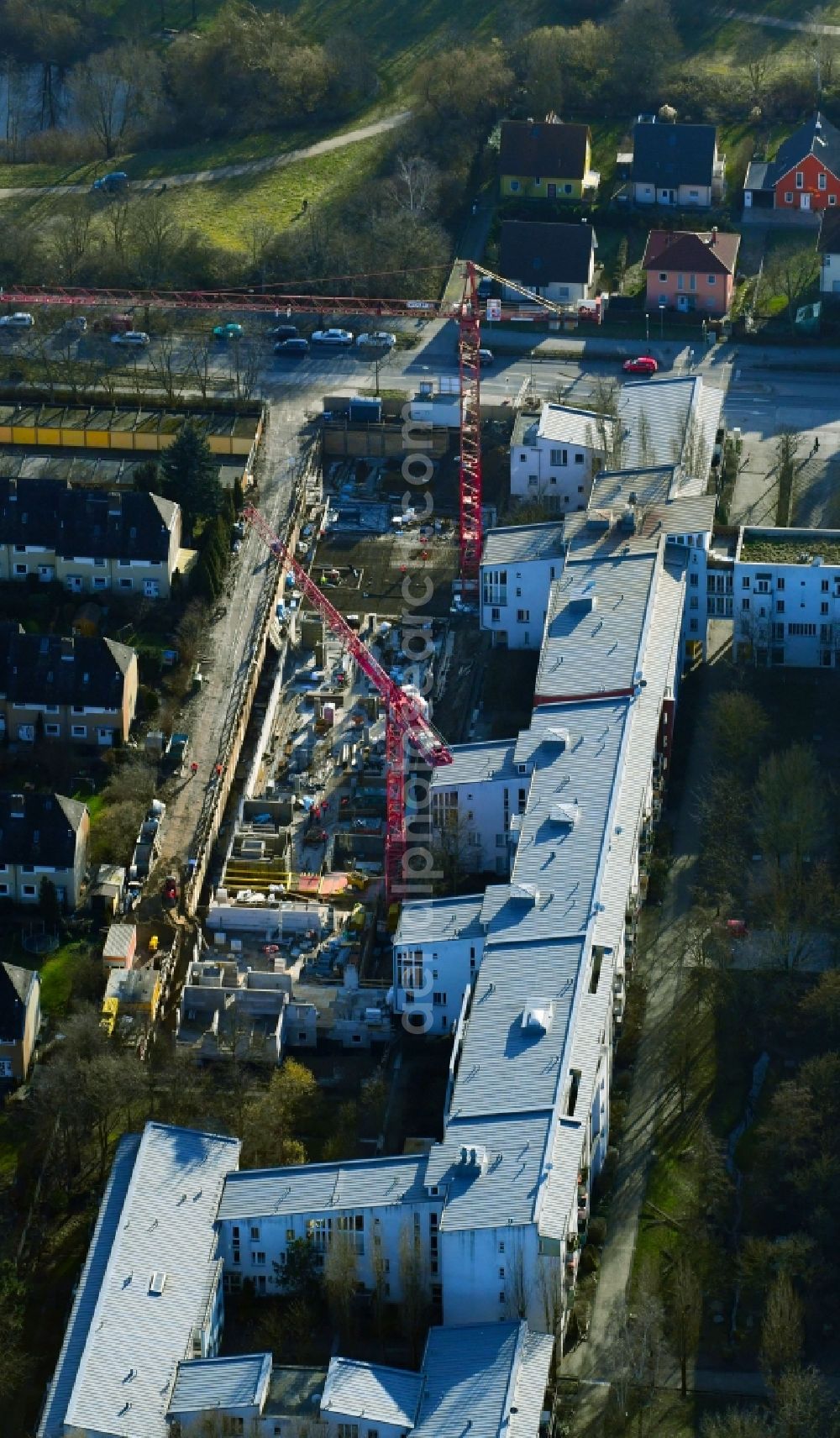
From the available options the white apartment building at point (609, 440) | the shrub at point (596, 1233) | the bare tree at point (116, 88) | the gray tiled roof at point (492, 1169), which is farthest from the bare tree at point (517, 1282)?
the bare tree at point (116, 88)

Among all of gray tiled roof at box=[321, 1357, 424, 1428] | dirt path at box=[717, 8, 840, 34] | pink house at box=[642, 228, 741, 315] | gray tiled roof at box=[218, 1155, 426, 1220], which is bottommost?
gray tiled roof at box=[321, 1357, 424, 1428]

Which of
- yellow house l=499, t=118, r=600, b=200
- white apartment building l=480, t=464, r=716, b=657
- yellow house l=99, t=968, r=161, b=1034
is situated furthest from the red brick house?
yellow house l=99, t=968, r=161, b=1034

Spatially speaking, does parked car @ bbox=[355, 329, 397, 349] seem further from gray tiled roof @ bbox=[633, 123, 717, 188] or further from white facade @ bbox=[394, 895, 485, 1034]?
white facade @ bbox=[394, 895, 485, 1034]

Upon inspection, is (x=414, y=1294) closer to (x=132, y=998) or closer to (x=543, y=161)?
(x=132, y=998)

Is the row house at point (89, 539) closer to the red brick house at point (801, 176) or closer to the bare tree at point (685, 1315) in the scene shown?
the red brick house at point (801, 176)

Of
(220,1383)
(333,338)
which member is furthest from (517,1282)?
(333,338)

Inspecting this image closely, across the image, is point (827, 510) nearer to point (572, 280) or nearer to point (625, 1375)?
point (572, 280)
